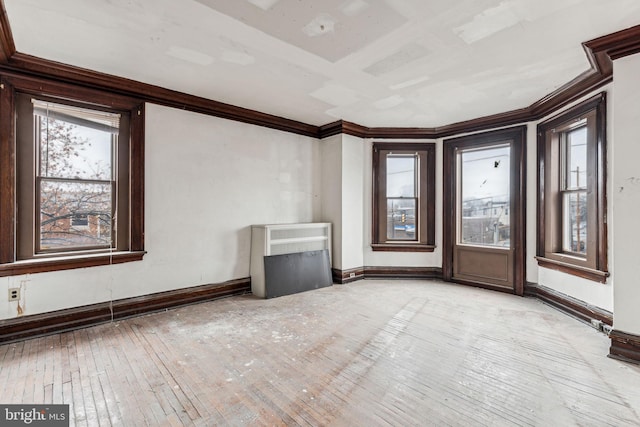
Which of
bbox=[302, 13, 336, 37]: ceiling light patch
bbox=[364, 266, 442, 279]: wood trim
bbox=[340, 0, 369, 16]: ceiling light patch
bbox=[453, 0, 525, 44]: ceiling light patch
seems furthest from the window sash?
bbox=[364, 266, 442, 279]: wood trim

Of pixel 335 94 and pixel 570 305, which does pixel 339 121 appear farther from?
pixel 570 305

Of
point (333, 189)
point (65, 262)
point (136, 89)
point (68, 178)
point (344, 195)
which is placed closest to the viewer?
point (65, 262)

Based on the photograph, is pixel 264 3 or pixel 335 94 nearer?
pixel 264 3

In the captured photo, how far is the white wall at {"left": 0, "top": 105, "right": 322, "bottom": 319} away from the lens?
10.2 ft

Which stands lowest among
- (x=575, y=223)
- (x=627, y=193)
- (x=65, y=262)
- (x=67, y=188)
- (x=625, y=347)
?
(x=625, y=347)


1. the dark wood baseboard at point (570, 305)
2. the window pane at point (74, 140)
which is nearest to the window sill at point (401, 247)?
the dark wood baseboard at point (570, 305)

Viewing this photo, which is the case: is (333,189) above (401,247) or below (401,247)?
above

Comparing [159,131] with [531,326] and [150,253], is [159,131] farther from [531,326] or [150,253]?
[531,326]

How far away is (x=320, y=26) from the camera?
7.66 feet

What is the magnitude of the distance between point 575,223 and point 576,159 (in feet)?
2.59

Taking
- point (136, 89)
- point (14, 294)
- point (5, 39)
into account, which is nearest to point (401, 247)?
point (136, 89)

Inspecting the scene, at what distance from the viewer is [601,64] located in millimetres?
2770

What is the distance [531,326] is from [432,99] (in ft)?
9.44

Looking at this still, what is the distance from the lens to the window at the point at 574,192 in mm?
3109
